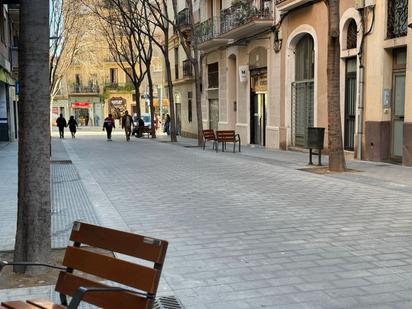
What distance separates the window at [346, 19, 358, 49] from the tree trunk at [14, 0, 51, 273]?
511 inches

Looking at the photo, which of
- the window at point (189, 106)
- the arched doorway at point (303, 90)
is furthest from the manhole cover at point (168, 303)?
the window at point (189, 106)

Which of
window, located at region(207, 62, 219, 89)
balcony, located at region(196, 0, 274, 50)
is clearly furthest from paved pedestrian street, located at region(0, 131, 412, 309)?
window, located at region(207, 62, 219, 89)

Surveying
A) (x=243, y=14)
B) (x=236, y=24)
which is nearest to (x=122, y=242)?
(x=243, y=14)

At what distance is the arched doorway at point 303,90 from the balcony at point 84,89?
190 feet

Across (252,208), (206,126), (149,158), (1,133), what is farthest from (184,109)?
(252,208)

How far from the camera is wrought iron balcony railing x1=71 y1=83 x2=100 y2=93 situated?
246ft

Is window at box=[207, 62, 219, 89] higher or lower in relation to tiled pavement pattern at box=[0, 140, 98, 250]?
higher

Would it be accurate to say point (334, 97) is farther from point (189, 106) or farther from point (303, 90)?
point (189, 106)

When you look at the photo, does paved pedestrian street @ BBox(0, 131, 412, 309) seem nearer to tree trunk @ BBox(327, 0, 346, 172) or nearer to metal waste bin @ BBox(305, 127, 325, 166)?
tree trunk @ BBox(327, 0, 346, 172)

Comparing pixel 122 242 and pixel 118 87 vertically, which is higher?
pixel 118 87

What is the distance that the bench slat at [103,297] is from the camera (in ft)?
9.52

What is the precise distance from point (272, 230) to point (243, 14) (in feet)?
59.6

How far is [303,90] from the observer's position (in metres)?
20.1

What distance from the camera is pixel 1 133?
86.7 feet
